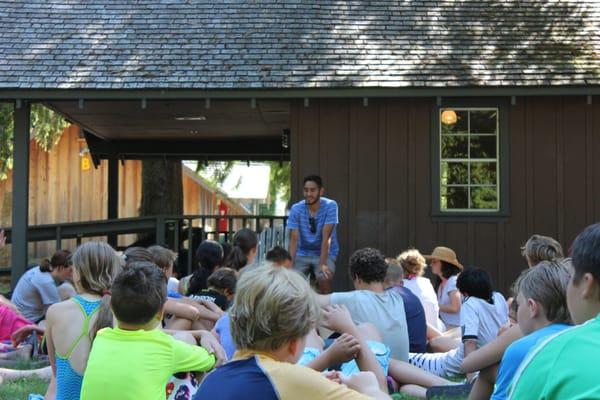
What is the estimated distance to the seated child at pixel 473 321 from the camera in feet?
20.9

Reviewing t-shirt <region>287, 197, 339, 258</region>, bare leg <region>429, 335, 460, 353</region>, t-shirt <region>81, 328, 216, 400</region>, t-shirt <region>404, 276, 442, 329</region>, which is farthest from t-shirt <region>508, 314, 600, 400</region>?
t-shirt <region>287, 197, 339, 258</region>

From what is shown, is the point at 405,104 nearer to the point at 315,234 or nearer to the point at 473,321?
the point at 315,234

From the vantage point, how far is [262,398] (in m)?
2.34

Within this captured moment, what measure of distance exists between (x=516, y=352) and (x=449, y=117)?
8.29 meters

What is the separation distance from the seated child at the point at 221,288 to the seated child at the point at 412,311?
1.25 metres

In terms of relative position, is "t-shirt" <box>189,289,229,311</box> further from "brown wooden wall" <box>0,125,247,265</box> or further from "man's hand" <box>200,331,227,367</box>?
"brown wooden wall" <box>0,125,247,265</box>

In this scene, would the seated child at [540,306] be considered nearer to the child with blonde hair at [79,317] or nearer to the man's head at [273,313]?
the man's head at [273,313]

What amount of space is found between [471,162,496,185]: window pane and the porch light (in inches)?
26.7

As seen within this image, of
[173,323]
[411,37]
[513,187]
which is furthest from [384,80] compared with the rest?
[173,323]

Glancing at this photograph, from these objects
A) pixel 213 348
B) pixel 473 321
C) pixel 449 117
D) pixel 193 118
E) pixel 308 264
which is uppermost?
pixel 193 118

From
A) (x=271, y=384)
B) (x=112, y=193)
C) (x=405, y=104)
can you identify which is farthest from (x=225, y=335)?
(x=112, y=193)

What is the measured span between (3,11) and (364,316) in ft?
30.5

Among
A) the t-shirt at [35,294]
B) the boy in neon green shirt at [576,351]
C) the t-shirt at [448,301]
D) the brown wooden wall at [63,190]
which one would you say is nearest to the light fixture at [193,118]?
the t-shirt at [35,294]

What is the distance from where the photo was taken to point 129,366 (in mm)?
3438
